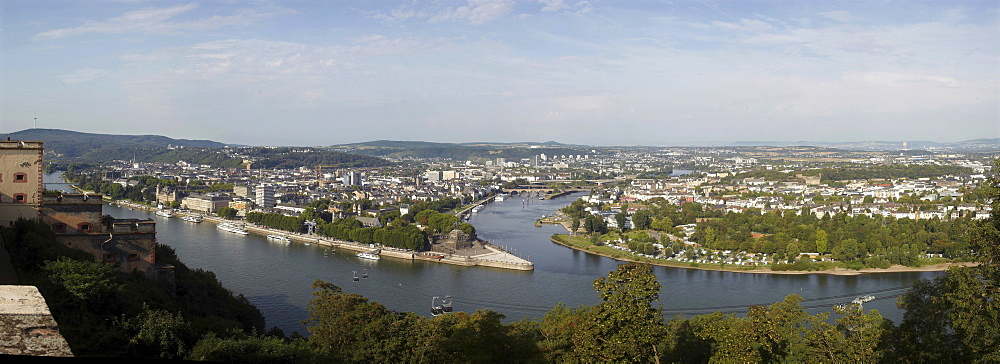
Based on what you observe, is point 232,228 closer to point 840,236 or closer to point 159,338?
point 840,236

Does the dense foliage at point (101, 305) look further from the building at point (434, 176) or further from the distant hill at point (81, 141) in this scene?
the distant hill at point (81, 141)

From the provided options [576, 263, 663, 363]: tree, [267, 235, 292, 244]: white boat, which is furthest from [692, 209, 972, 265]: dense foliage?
[576, 263, 663, 363]: tree

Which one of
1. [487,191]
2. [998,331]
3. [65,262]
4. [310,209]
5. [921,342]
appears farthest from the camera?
[487,191]

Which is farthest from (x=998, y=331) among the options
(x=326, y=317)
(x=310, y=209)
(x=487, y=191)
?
(x=487, y=191)

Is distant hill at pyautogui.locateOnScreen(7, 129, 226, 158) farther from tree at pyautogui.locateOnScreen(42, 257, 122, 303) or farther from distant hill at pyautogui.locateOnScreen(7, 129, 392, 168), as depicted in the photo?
tree at pyautogui.locateOnScreen(42, 257, 122, 303)

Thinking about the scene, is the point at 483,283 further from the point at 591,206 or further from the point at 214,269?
the point at 591,206

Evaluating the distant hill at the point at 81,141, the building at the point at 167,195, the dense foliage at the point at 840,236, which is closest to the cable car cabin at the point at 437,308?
the dense foliage at the point at 840,236
